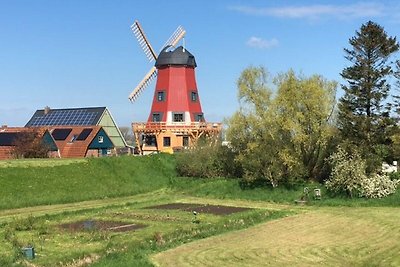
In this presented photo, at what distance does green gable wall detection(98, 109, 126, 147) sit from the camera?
64.9 meters

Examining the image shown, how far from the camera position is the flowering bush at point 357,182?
33062 mm

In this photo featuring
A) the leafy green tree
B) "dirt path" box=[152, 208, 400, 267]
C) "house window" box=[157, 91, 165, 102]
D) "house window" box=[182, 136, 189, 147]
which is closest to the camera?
"dirt path" box=[152, 208, 400, 267]

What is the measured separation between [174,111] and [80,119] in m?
13.7

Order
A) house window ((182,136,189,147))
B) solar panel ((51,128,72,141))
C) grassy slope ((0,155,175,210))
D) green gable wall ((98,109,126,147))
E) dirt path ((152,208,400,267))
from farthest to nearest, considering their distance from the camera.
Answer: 1. green gable wall ((98,109,126,147))
2. solar panel ((51,128,72,141))
3. house window ((182,136,189,147))
4. grassy slope ((0,155,175,210))
5. dirt path ((152,208,400,267))

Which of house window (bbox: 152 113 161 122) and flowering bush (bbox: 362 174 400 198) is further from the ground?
house window (bbox: 152 113 161 122)

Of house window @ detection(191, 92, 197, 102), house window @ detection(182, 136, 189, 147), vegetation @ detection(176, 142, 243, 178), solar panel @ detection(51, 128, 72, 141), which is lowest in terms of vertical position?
vegetation @ detection(176, 142, 243, 178)

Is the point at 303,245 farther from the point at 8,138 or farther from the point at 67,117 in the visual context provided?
the point at 67,117

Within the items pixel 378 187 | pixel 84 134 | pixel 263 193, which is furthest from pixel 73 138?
pixel 378 187

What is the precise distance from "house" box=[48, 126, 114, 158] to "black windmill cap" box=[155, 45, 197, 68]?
9565 mm

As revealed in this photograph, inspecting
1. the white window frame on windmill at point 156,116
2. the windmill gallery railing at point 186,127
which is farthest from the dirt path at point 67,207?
the white window frame on windmill at point 156,116

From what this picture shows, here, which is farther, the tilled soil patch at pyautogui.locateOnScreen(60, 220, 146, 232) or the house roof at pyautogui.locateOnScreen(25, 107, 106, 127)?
the house roof at pyautogui.locateOnScreen(25, 107, 106, 127)

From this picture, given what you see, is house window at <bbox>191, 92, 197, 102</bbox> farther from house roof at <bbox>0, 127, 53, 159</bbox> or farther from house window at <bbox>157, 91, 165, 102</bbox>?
house roof at <bbox>0, 127, 53, 159</bbox>

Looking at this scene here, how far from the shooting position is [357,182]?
33.5 m

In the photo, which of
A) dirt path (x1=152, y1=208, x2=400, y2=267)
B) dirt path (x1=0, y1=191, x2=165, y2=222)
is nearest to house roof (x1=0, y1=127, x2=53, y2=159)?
dirt path (x1=0, y1=191, x2=165, y2=222)
